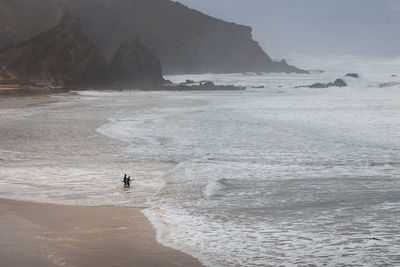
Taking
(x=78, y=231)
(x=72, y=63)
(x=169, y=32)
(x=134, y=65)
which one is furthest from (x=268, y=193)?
(x=169, y=32)

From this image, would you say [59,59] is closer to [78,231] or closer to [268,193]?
[268,193]

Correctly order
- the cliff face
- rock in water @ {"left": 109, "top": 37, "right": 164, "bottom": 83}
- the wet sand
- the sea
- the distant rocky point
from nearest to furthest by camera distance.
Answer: the wet sand → the sea → the distant rocky point → rock in water @ {"left": 109, "top": 37, "right": 164, "bottom": 83} → the cliff face

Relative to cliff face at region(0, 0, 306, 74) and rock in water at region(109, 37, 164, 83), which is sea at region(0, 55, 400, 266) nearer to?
rock in water at region(109, 37, 164, 83)

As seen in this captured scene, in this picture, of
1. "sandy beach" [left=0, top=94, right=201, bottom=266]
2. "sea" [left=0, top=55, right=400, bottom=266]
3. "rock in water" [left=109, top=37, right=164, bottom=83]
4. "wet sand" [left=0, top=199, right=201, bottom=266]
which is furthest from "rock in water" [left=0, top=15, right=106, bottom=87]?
"wet sand" [left=0, top=199, right=201, bottom=266]

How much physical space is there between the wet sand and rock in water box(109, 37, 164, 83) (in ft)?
204

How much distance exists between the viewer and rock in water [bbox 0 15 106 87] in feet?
218

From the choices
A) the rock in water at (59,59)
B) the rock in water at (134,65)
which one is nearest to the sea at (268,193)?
the rock in water at (59,59)

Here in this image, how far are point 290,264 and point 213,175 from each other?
4.99 metres

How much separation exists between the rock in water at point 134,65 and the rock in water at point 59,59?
2082 millimetres

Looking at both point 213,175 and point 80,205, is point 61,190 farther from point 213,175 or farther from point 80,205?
point 213,175

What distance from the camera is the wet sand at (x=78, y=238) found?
5172 millimetres

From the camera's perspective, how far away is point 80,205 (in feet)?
25.3

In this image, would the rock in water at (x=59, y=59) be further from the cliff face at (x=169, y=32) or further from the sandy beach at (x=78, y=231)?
the sandy beach at (x=78, y=231)

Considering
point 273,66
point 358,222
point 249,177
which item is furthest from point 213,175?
point 273,66
